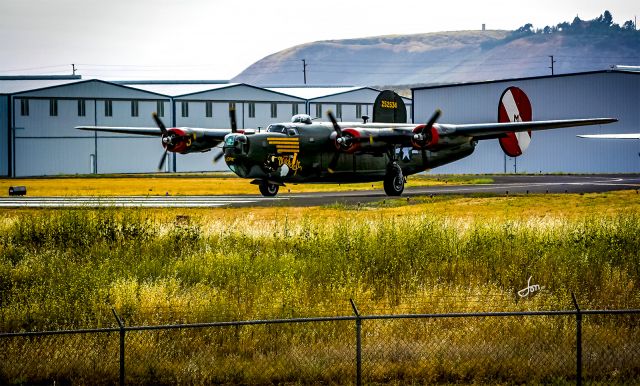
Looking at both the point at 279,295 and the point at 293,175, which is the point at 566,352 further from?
the point at 293,175

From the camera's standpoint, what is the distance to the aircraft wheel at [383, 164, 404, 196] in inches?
1986

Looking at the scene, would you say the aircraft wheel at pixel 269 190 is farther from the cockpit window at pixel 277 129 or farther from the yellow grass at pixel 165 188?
the yellow grass at pixel 165 188

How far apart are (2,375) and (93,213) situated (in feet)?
67.6

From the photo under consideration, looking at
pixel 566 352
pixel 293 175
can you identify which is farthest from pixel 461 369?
pixel 293 175

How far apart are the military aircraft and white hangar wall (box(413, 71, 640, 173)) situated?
30625 mm

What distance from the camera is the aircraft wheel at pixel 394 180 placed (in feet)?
165

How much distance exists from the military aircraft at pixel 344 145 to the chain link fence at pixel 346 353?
70.9 feet

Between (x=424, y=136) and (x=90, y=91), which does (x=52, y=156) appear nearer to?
(x=90, y=91)

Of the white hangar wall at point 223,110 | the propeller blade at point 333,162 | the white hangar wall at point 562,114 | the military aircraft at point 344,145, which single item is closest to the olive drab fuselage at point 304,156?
the military aircraft at point 344,145

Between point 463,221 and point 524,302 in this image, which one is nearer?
point 524,302

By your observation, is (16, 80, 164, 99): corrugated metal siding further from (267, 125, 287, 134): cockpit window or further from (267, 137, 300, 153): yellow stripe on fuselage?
(267, 137, 300, 153): yellow stripe on fuselage

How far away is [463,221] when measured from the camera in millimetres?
39312

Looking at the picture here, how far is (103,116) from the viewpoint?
99.5 metres

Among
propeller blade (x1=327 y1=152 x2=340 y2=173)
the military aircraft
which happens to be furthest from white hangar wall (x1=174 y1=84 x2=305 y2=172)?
propeller blade (x1=327 y1=152 x2=340 y2=173)
